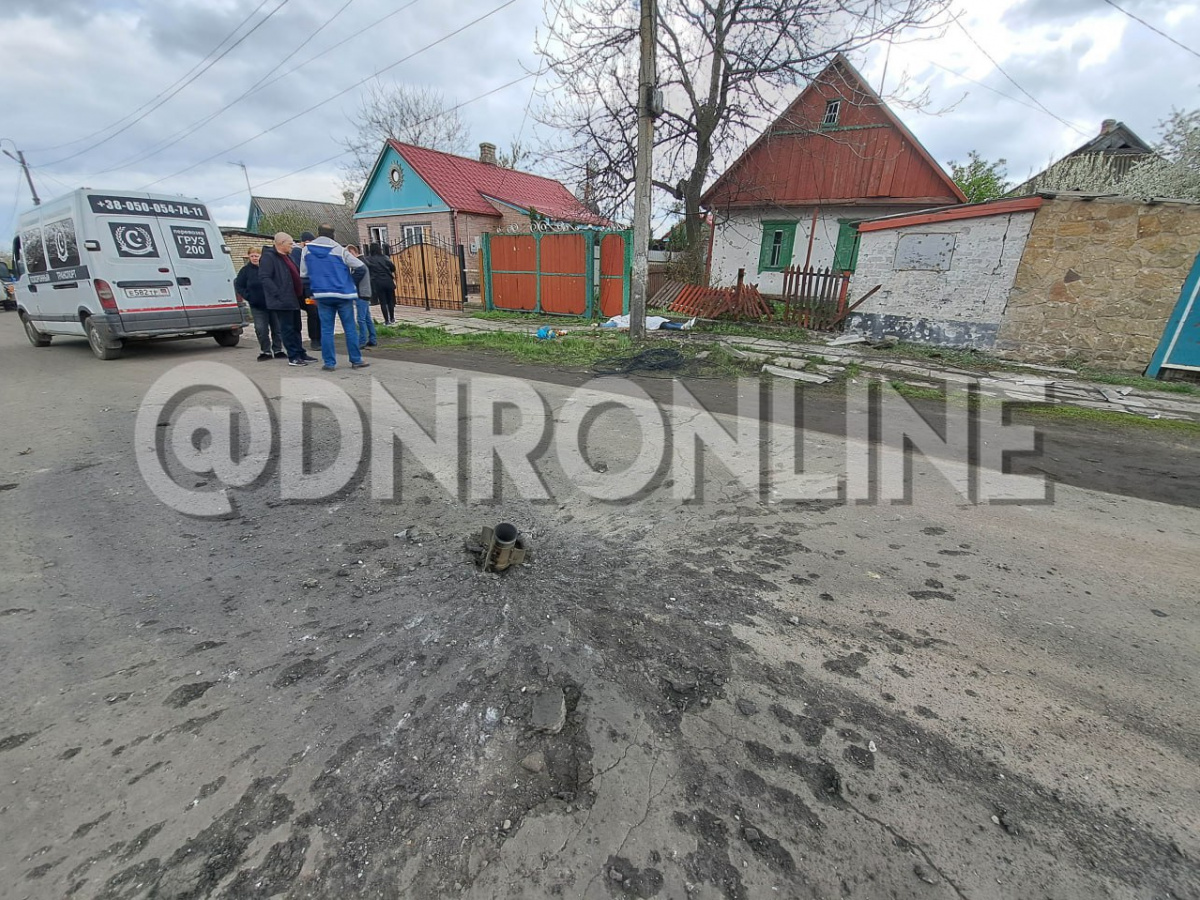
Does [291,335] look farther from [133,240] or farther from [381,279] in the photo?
[381,279]

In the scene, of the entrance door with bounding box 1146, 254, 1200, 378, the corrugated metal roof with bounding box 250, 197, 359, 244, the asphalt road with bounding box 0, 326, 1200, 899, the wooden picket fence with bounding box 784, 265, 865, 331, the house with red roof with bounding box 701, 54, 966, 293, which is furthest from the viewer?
the corrugated metal roof with bounding box 250, 197, 359, 244

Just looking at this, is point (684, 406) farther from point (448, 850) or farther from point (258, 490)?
point (448, 850)

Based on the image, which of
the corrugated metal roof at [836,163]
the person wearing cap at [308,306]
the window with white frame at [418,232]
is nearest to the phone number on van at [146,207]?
the person wearing cap at [308,306]

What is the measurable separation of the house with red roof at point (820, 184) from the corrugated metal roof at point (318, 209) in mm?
28899

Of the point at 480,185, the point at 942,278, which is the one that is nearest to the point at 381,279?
the point at 942,278

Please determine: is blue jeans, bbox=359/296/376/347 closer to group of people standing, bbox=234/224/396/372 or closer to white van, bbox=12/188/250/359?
group of people standing, bbox=234/224/396/372

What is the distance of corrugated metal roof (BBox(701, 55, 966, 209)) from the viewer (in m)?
14.9

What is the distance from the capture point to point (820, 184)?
52.7 ft

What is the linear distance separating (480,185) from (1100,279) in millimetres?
21145

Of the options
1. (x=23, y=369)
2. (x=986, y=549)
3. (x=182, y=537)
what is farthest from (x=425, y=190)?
(x=986, y=549)

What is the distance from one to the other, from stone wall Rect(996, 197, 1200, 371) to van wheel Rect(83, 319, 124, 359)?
14558mm

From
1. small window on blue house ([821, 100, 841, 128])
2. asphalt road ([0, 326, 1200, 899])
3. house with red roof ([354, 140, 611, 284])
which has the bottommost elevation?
asphalt road ([0, 326, 1200, 899])

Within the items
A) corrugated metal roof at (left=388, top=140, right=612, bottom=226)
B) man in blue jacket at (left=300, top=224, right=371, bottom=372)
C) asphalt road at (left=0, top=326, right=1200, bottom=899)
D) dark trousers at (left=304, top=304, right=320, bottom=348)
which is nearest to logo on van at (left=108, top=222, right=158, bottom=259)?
dark trousers at (left=304, top=304, right=320, bottom=348)

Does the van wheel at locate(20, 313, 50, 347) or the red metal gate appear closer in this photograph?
the van wheel at locate(20, 313, 50, 347)
